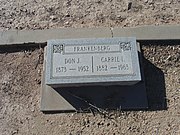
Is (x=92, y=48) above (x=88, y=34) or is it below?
below

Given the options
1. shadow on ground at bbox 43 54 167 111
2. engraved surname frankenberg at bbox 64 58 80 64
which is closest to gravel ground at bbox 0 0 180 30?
engraved surname frankenberg at bbox 64 58 80 64

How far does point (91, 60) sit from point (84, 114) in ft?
1.85

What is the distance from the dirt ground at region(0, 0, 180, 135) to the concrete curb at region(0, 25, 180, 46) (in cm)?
9

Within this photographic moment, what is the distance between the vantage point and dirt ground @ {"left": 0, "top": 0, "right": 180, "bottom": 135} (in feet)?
11.9

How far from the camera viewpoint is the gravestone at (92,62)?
140 inches

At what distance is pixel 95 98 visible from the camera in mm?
3721

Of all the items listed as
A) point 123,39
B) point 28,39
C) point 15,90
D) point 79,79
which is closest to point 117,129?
point 79,79

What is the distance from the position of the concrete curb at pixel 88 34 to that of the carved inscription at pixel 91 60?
39cm

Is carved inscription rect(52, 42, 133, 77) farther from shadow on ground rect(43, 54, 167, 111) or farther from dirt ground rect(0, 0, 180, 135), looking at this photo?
dirt ground rect(0, 0, 180, 135)

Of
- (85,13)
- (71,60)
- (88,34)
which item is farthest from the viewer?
(85,13)

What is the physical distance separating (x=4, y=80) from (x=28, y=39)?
0.55m

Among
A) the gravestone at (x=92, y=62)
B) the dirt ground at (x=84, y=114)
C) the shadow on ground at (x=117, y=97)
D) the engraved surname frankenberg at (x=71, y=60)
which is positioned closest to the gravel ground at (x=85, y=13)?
the dirt ground at (x=84, y=114)

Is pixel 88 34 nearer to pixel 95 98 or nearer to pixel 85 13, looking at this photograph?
pixel 85 13

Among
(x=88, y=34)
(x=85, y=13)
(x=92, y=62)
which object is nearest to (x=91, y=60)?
(x=92, y=62)
